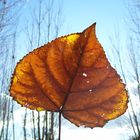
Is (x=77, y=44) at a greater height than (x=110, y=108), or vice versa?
(x=77, y=44)

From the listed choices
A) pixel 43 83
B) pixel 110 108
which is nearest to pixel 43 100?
pixel 43 83

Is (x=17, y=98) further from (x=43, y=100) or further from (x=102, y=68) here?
(x=102, y=68)

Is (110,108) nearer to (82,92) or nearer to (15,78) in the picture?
(82,92)

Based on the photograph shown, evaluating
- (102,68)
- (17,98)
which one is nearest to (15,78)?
(17,98)

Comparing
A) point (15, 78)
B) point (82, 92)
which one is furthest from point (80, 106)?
point (15, 78)
